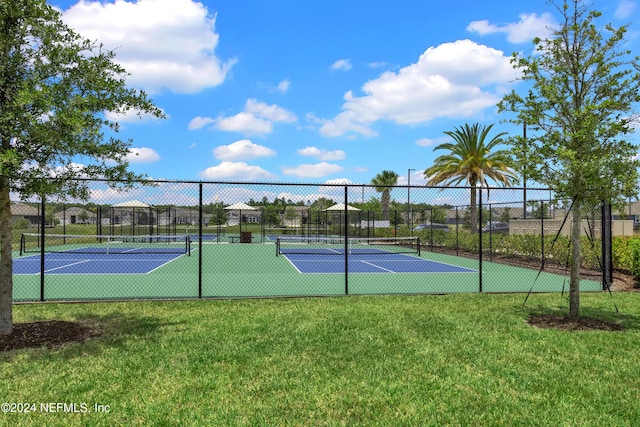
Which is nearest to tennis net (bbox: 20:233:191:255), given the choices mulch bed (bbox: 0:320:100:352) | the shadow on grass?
mulch bed (bbox: 0:320:100:352)

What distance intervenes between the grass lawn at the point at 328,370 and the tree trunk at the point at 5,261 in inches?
33.0

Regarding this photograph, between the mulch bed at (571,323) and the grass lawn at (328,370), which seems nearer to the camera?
the grass lawn at (328,370)

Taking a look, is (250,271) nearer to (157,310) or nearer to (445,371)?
(157,310)

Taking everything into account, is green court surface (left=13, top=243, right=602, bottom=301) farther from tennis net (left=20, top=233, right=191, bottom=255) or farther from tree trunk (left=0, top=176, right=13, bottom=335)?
tennis net (left=20, top=233, right=191, bottom=255)

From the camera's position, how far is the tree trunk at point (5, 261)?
5707 mm

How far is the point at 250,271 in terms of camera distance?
15.2 meters

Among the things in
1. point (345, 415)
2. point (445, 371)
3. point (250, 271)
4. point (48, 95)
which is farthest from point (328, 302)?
point (250, 271)

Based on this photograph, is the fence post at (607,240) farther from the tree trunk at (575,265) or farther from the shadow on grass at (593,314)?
the tree trunk at (575,265)

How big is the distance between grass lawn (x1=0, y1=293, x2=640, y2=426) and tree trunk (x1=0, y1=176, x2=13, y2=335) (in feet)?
2.75

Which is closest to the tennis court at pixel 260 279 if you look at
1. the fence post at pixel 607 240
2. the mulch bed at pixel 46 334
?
the fence post at pixel 607 240

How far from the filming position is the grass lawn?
12.2 ft

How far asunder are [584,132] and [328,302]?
5153mm

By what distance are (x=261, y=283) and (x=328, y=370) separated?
7688mm

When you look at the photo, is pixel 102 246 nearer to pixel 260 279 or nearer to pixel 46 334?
pixel 260 279
